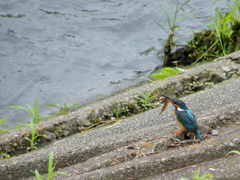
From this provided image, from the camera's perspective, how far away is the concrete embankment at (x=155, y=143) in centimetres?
253

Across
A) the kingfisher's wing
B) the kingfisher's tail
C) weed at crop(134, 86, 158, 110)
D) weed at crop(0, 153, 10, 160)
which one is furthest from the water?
the kingfisher's tail

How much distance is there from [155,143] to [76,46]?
15.8 ft

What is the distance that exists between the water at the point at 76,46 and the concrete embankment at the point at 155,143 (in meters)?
1.93

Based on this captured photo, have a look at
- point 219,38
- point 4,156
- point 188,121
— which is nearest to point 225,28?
point 219,38

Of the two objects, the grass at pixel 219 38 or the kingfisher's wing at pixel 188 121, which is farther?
the grass at pixel 219 38

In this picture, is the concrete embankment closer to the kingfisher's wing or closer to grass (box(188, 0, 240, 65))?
the kingfisher's wing

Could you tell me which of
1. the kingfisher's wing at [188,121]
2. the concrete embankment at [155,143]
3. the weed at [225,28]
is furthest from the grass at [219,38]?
the kingfisher's wing at [188,121]

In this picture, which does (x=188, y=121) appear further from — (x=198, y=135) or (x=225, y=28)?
(x=225, y=28)

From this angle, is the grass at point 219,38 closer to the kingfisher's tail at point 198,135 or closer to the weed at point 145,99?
the weed at point 145,99

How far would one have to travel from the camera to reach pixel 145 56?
7273 millimetres

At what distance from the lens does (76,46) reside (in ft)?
24.5

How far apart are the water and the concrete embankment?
1.93 meters

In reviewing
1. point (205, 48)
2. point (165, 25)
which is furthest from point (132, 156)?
point (165, 25)

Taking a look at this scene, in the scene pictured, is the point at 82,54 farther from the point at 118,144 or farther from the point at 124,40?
the point at 118,144
